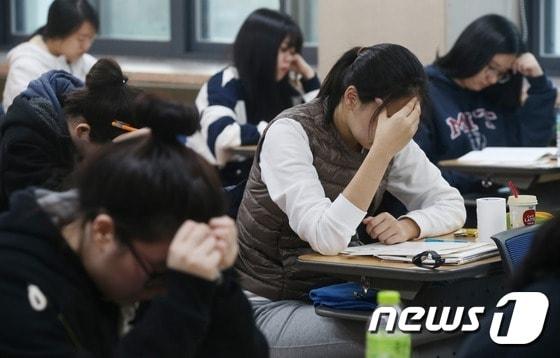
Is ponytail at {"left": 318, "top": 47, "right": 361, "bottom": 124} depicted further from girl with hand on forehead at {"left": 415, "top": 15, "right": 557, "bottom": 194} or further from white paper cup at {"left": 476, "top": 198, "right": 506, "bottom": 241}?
girl with hand on forehead at {"left": 415, "top": 15, "right": 557, "bottom": 194}

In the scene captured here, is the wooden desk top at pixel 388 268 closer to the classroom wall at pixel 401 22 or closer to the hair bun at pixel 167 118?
the hair bun at pixel 167 118

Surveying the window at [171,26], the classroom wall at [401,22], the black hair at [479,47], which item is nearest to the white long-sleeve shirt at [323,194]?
the black hair at [479,47]

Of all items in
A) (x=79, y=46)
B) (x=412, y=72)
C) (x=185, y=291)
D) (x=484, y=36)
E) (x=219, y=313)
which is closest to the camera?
(x=185, y=291)

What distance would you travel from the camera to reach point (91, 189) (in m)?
1.81

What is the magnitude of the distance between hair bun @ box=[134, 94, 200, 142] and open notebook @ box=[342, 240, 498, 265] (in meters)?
1.05

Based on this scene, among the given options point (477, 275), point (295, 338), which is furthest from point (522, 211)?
point (295, 338)

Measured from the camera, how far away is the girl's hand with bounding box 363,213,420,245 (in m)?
3.10

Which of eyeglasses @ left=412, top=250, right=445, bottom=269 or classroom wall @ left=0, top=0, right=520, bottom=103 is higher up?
classroom wall @ left=0, top=0, right=520, bottom=103

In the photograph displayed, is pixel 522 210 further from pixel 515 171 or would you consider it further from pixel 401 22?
pixel 401 22

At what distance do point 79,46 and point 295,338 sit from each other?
3204 mm

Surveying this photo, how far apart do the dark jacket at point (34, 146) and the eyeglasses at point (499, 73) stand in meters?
2.21

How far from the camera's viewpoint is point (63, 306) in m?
1.82

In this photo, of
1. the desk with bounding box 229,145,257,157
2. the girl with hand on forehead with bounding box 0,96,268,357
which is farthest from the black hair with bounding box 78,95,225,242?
the desk with bounding box 229,145,257,157

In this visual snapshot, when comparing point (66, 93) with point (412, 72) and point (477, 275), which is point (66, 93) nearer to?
point (412, 72)
